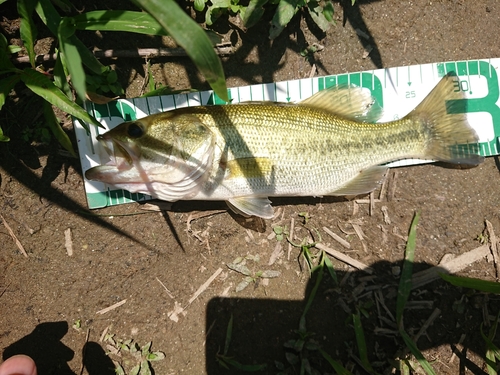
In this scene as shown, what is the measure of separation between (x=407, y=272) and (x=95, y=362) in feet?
8.79

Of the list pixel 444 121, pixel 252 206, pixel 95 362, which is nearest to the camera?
pixel 252 206

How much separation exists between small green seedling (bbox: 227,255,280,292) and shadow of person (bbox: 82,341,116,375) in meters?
1.21

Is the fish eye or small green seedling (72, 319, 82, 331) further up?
the fish eye

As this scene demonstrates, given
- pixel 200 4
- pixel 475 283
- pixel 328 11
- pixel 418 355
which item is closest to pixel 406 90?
pixel 328 11

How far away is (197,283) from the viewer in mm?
3018

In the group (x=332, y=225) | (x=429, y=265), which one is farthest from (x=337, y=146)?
(x=429, y=265)

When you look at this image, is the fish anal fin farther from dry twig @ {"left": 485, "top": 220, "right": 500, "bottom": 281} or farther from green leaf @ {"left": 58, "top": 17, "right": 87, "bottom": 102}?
dry twig @ {"left": 485, "top": 220, "right": 500, "bottom": 281}

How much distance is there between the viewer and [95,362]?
2961mm

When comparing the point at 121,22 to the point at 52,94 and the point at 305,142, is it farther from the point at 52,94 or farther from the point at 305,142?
the point at 305,142

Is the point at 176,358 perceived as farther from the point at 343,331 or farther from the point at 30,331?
the point at 343,331

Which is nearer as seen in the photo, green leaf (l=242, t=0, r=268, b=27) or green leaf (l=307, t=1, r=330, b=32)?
green leaf (l=242, t=0, r=268, b=27)

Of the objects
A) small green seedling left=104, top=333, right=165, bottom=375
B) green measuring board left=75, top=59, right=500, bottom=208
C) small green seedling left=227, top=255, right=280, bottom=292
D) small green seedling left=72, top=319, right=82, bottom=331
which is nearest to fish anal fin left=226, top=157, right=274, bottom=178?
green measuring board left=75, top=59, right=500, bottom=208

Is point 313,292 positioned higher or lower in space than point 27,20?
lower

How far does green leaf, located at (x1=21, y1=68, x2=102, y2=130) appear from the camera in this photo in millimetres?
2176
